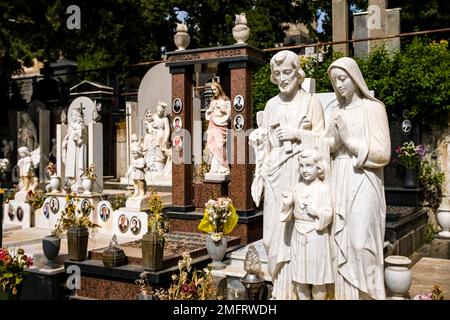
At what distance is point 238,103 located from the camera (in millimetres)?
8641

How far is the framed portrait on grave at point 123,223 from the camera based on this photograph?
9586 mm

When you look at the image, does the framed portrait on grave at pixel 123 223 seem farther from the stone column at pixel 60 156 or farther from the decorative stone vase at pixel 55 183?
the stone column at pixel 60 156

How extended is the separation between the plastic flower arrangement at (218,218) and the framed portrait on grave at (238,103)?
7.96 feet

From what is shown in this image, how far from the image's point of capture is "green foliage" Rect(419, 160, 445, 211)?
10.6 m

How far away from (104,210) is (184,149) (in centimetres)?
246

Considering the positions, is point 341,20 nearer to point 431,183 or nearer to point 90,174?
point 431,183

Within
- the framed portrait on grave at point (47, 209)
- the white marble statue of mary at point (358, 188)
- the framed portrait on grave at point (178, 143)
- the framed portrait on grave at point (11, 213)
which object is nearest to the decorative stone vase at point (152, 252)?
the white marble statue of mary at point (358, 188)

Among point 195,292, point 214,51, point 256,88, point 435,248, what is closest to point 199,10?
point 256,88

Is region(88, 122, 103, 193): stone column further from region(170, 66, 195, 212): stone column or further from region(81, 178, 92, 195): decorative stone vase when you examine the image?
region(170, 66, 195, 212): stone column

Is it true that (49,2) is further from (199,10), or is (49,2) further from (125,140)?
(199,10)

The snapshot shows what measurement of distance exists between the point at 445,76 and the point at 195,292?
825 cm

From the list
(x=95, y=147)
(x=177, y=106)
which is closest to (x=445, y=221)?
(x=177, y=106)

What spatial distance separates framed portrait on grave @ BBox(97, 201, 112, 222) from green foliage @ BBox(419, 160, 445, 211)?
7.15m

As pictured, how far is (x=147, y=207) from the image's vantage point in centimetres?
966
